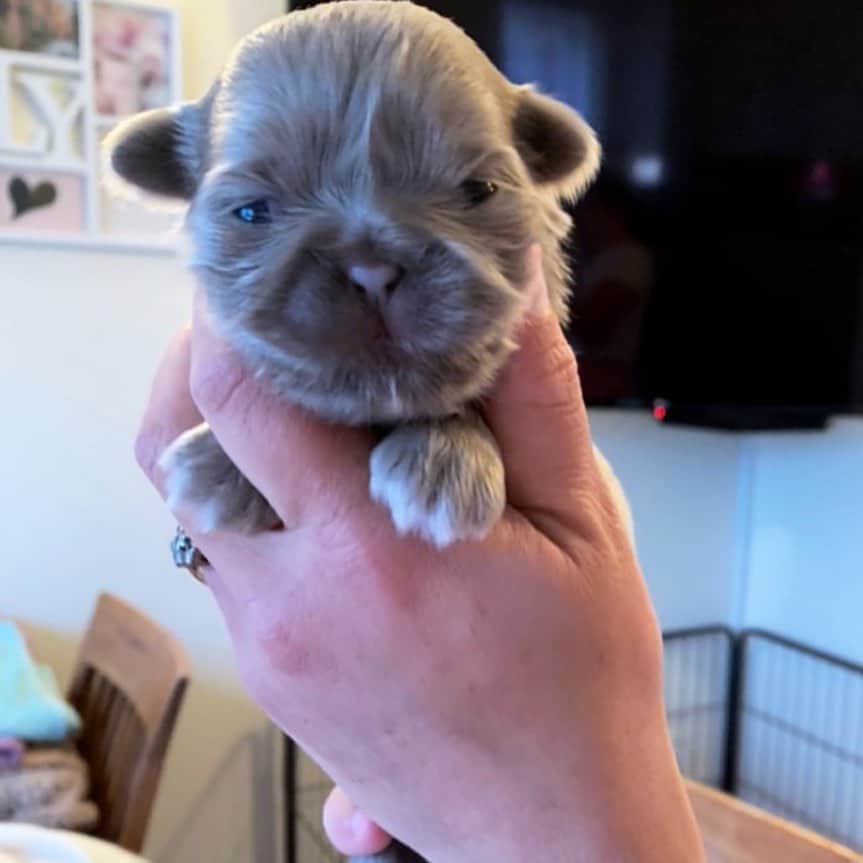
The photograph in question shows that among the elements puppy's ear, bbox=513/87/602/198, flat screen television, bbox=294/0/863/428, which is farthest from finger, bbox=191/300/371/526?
flat screen television, bbox=294/0/863/428

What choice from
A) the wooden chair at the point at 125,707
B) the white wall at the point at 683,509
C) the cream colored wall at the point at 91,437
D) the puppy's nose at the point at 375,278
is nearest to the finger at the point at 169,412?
the puppy's nose at the point at 375,278

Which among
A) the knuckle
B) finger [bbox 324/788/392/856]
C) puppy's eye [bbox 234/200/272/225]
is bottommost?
finger [bbox 324/788/392/856]

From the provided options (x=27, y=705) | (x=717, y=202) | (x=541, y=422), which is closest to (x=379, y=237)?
(x=541, y=422)

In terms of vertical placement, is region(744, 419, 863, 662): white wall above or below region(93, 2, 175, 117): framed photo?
below

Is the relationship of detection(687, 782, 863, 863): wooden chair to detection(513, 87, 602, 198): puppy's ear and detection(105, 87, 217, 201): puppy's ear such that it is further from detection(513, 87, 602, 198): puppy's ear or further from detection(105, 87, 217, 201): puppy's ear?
detection(105, 87, 217, 201): puppy's ear

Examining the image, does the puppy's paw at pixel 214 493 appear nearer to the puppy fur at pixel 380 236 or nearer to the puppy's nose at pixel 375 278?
the puppy fur at pixel 380 236

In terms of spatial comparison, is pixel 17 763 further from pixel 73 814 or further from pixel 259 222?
pixel 259 222

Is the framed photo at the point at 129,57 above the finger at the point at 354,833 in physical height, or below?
above
